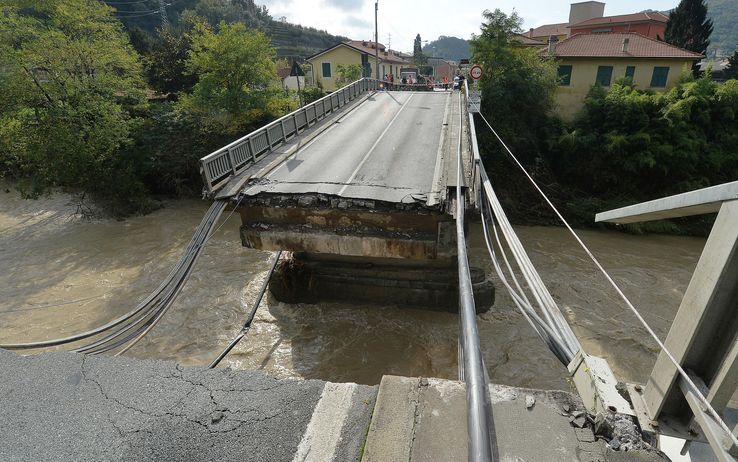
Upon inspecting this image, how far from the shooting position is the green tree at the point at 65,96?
16.0m

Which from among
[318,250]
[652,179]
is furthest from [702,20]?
[318,250]

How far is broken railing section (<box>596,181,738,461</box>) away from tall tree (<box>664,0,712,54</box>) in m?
46.5

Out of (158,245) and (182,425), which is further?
(158,245)

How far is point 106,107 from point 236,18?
3274 inches

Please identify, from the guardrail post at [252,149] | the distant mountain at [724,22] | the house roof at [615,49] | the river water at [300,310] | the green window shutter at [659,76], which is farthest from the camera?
the distant mountain at [724,22]

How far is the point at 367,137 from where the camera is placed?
13352mm

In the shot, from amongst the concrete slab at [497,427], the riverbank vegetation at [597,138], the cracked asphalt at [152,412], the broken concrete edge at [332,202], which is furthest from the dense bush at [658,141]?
the cracked asphalt at [152,412]

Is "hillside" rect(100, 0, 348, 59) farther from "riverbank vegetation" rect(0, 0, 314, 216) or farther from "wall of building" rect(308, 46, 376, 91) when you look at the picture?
"riverbank vegetation" rect(0, 0, 314, 216)

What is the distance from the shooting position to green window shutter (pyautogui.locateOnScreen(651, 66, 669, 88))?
970 inches

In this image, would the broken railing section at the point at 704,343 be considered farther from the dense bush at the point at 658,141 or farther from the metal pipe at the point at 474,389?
the dense bush at the point at 658,141

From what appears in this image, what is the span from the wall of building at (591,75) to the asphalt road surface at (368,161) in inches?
542

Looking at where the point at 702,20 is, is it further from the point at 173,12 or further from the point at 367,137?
the point at 173,12

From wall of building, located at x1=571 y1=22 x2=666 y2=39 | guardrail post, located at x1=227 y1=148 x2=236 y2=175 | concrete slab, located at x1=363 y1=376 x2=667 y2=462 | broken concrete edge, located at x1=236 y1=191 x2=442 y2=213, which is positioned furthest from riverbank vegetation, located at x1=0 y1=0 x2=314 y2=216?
wall of building, located at x1=571 y1=22 x2=666 y2=39

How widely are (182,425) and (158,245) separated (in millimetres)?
14880
